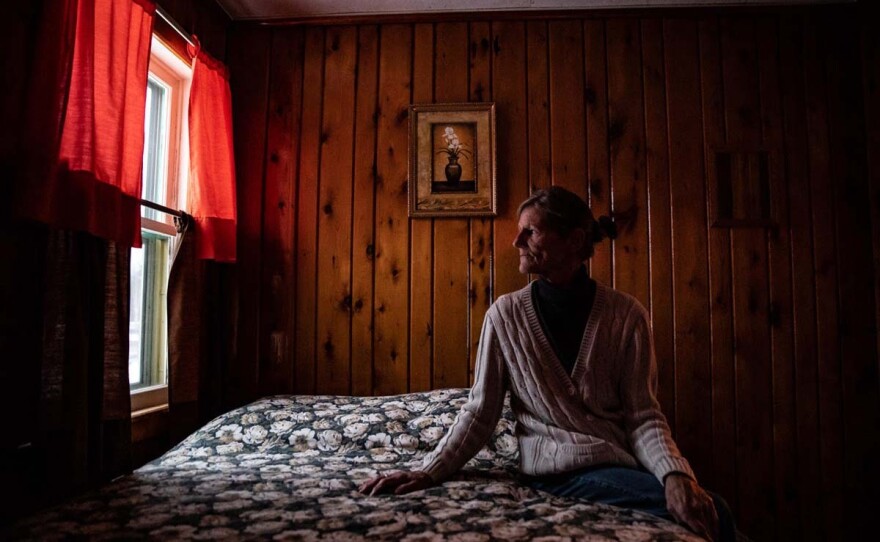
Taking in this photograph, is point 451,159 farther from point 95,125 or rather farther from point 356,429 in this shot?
point 95,125

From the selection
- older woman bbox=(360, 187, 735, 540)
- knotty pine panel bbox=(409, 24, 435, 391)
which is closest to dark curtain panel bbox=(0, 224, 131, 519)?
older woman bbox=(360, 187, 735, 540)

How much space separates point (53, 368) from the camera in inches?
55.5

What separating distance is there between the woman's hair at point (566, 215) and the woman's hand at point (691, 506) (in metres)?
0.70

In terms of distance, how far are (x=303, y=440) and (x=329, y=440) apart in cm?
10

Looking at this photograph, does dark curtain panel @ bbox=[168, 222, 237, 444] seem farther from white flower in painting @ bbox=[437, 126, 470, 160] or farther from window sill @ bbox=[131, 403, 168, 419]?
white flower in painting @ bbox=[437, 126, 470, 160]

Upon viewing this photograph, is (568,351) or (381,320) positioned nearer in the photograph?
(568,351)

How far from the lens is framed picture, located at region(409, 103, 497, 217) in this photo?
7.92ft

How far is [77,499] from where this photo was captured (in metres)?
1.29

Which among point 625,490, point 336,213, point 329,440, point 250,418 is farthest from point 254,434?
point 625,490

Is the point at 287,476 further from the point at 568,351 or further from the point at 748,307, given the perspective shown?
the point at 748,307

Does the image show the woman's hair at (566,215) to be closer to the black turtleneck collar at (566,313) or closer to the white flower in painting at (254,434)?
the black turtleneck collar at (566,313)

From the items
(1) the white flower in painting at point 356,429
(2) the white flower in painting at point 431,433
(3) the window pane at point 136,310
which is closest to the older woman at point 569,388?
(2) the white flower in painting at point 431,433

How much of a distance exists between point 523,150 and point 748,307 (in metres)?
1.25

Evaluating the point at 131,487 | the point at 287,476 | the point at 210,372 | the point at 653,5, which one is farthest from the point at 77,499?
the point at 653,5
